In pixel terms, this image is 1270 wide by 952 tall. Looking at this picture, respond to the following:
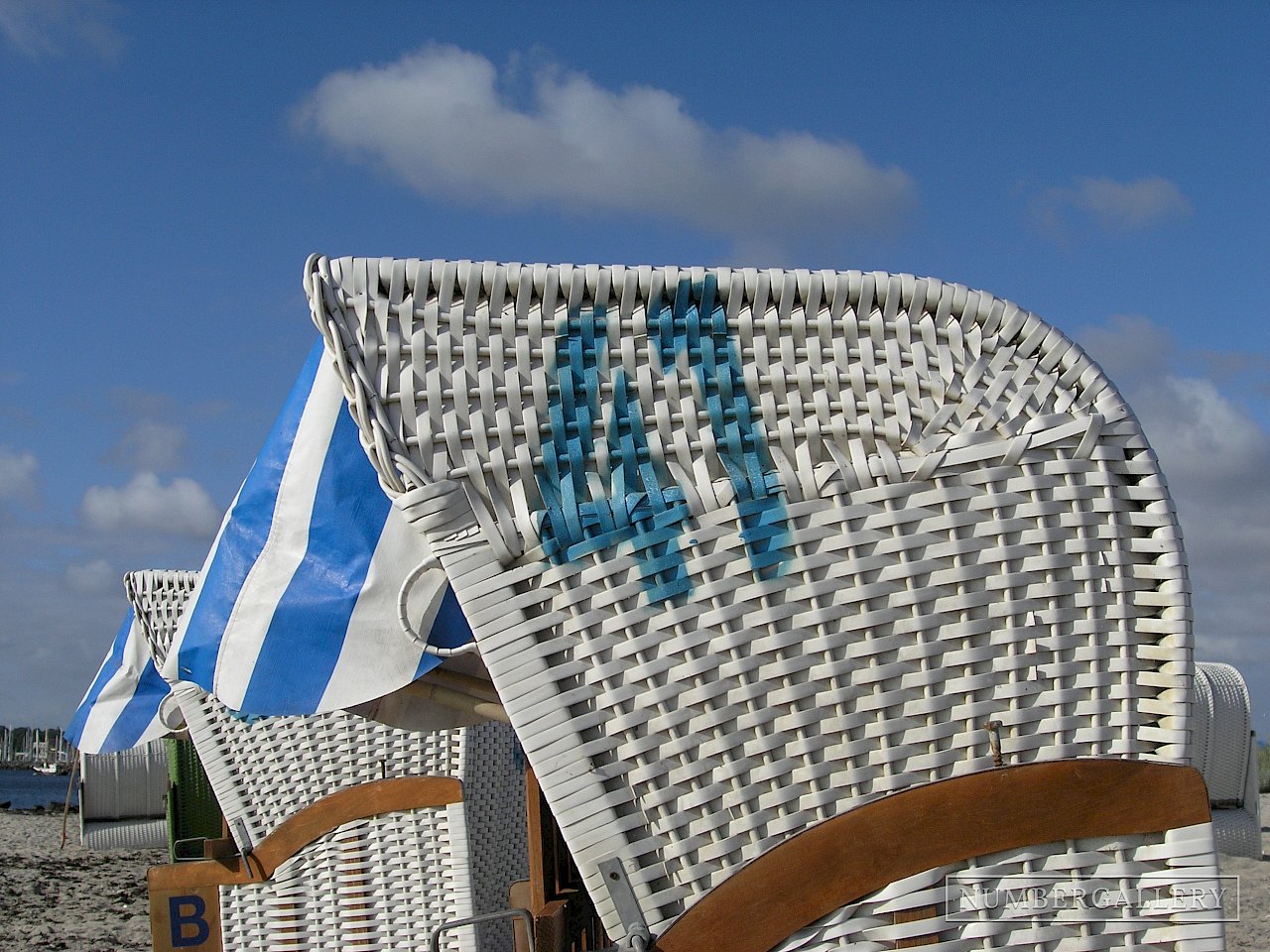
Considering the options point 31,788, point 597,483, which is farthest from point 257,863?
point 31,788

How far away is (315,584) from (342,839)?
6.41ft

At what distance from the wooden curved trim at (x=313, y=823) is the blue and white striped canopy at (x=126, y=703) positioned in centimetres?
128

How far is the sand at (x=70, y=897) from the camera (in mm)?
8812

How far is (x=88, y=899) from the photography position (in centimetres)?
1115

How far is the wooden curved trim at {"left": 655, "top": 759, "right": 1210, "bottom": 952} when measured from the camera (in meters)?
1.84

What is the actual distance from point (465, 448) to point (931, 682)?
33.2 inches

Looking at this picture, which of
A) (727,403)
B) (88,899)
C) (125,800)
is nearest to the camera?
(727,403)

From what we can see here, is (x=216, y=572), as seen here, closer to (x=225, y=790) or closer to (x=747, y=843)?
(x=747, y=843)

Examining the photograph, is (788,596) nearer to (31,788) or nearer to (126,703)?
(126,703)

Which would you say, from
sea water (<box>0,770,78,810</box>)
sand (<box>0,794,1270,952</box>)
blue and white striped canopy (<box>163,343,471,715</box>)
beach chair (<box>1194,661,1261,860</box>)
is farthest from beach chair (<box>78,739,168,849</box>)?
sea water (<box>0,770,78,810</box>)

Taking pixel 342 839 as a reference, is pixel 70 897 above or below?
above

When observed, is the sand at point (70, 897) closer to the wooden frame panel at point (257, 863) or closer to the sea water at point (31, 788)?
the wooden frame panel at point (257, 863)

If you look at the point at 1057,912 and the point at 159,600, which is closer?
the point at 1057,912

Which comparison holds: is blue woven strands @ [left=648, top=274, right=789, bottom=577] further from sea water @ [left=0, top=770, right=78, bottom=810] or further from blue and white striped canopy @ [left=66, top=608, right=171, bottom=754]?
sea water @ [left=0, top=770, right=78, bottom=810]
